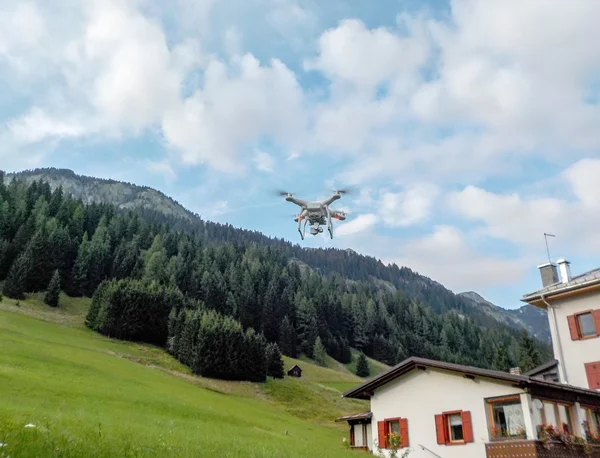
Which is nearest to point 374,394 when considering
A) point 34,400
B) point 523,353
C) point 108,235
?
point 34,400

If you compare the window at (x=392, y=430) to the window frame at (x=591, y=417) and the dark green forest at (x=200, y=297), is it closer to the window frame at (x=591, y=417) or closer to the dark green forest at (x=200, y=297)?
the window frame at (x=591, y=417)

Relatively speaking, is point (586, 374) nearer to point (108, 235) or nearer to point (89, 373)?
point (89, 373)

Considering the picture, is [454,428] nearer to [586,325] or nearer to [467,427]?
[467,427]

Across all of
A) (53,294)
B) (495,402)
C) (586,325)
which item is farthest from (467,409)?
(53,294)

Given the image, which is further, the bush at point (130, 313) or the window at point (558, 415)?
the bush at point (130, 313)

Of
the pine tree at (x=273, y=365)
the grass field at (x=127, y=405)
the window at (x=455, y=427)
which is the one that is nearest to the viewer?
the grass field at (x=127, y=405)

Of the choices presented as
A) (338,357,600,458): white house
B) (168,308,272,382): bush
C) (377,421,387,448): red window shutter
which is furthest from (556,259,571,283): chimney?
(168,308,272,382): bush

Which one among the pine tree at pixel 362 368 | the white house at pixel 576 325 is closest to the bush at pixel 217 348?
the pine tree at pixel 362 368
